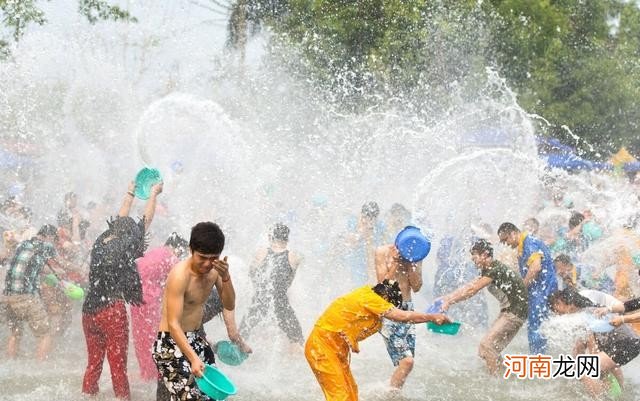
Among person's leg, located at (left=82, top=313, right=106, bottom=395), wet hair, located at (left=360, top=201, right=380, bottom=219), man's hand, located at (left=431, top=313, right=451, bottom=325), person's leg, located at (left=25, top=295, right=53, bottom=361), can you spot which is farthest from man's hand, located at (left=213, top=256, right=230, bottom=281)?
wet hair, located at (left=360, top=201, right=380, bottom=219)

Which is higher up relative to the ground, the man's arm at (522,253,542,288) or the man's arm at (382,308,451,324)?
the man's arm at (522,253,542,288)

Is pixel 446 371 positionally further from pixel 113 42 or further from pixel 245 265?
pixel 113 42

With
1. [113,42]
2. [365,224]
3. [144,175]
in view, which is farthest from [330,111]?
[144,175]

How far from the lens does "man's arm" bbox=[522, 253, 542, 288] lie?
26.3 ft

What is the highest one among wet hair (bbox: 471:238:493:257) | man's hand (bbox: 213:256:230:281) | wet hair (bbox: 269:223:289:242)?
wet hair (bbox: 269:223:289:242)

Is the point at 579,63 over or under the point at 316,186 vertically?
over

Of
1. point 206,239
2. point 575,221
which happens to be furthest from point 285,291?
point 575,221

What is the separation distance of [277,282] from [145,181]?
94.4 inches

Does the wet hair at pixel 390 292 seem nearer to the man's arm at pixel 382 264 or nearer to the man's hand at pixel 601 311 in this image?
the man's arm at pixel 382 264

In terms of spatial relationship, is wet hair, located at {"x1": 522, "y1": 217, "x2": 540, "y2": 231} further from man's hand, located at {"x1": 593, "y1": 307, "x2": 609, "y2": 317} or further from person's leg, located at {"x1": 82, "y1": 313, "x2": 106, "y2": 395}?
person's leg, located at {"x1": 82, "y1": 313, "x2": 106, "y2": 395}

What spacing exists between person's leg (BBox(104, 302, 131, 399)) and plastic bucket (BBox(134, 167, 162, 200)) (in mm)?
1049

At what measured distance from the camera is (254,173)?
14.6m

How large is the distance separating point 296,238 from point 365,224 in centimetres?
236

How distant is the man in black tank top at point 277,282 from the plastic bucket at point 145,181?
2160 millimetres
